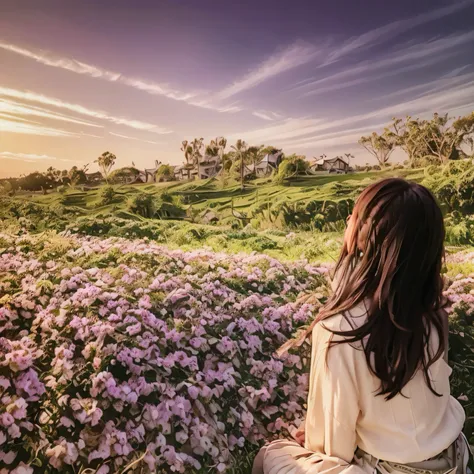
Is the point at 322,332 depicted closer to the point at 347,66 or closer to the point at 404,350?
the point at 404,350

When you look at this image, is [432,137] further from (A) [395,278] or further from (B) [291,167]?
(A) [395,278]

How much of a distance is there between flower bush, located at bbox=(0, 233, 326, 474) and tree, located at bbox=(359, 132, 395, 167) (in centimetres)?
128

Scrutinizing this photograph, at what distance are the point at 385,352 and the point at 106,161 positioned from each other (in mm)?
1853

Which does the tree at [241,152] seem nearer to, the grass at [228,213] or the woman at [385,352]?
the grass at [228,213]

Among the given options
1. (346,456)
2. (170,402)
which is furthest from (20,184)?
(346,456)

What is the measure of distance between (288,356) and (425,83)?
216 centimetres

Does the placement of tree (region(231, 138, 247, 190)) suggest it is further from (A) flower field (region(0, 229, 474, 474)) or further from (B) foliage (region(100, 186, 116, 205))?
(B) foliage (region(100, 186, 116, 205))

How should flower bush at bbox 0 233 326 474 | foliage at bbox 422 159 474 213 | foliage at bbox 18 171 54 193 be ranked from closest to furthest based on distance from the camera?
flower bush at bbox 0 233 326 474
foliage at bbox 18 171 54 193
foliage at bbox 422 159 474 213

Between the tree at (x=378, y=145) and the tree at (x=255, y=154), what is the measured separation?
78 centimetres

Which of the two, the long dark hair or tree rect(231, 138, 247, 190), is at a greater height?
tree rect(231, 138, 247, 190)

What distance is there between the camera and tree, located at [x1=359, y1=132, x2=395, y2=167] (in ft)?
11.9

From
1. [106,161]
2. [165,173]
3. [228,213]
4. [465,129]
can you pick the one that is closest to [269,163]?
[228,213]

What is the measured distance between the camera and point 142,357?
2297 millimetres

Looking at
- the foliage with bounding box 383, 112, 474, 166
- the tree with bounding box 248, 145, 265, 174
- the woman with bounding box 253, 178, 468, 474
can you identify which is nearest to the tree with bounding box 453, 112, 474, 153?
the foliage with bounding box 383, 112, 474, 166
